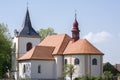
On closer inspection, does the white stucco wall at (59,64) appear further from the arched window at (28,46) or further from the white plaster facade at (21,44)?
the white plaster facade at (21,44)

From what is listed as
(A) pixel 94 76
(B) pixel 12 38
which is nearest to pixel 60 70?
(A) pixel 94 76

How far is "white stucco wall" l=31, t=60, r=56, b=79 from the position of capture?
2901 inches

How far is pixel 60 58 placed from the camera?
2953 inches

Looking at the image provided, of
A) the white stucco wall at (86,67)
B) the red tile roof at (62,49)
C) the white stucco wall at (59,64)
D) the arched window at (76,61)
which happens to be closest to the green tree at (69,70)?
the white stucco wall at (86,67)

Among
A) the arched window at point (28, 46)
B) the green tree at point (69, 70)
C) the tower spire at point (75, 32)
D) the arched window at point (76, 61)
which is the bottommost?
the green tree at point (69, 70)

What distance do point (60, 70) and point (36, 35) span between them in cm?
1160

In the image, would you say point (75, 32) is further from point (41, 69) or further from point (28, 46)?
point (28, 46)

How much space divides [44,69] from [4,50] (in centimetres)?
925

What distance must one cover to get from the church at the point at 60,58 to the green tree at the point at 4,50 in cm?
284

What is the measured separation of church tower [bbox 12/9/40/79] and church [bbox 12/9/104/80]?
194 cm

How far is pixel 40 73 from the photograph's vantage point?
244ft

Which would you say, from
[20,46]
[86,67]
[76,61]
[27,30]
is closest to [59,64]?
[76,61]

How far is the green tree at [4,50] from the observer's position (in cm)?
7850

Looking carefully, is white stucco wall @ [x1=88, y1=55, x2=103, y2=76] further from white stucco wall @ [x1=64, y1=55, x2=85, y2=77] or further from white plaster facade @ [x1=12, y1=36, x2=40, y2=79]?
white plaster facade @ [x1=12, y1=36, x2=40, y2=79]
